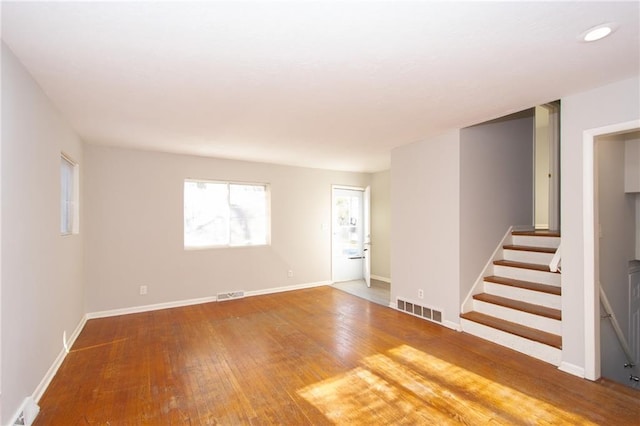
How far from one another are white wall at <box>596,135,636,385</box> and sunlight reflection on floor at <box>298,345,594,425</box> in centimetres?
164

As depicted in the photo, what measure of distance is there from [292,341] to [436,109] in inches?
113

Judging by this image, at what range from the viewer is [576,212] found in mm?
2652

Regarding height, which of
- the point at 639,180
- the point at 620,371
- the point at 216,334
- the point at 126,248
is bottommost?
the point at 620,371

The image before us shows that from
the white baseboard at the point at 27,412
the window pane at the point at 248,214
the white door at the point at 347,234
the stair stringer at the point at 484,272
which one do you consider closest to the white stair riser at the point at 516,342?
the stair stringer at the point at 484,272

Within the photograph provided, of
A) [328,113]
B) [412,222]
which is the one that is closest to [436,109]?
[328,113]

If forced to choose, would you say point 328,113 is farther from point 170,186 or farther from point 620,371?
point 620,371

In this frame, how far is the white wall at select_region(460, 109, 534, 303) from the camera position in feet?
12.4

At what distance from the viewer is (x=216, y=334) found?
3650mm

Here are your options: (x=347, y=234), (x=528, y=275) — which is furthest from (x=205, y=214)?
(x=528, y=275)

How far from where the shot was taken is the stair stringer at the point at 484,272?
3.78 metres

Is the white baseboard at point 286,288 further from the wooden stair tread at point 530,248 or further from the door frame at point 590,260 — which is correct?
the door frame at point 590,260

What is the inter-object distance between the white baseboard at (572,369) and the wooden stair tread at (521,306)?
17.9 inches

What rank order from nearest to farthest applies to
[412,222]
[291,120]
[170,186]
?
[291,120], [412,222], [170,186]

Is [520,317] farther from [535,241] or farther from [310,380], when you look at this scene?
[310,380]
